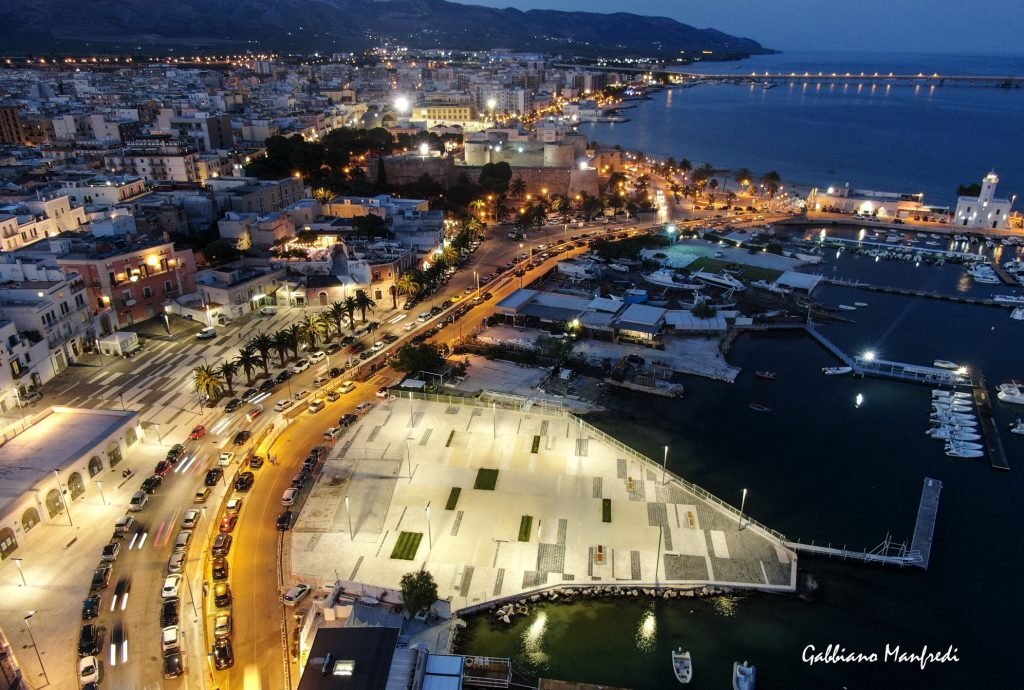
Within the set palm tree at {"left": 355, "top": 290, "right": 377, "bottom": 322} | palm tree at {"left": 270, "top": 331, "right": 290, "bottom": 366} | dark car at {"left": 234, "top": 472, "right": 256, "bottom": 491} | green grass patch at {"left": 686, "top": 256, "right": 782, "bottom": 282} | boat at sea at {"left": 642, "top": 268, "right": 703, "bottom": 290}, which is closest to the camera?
dark car at {"left": 234, "top": 472, "right": 256, "bottom": 491}

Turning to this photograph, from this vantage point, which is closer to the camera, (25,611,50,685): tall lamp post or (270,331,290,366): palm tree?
(25,611,50,685): tall lamp post

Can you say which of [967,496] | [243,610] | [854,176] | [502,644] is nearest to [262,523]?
[243,610]

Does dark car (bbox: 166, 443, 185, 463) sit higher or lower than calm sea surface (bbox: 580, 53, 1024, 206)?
lower


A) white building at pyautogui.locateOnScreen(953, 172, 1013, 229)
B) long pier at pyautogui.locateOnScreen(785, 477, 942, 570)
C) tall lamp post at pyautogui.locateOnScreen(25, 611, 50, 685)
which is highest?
white building at pyautogui.locateOnScreen(953, 172, 1013, 229)

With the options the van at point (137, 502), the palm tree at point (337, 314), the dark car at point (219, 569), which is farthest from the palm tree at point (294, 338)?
the dark car at point (219, 569)

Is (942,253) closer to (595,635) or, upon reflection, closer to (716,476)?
(716,476)

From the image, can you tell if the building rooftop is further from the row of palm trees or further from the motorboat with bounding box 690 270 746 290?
the motorboat with bounding box 690 270 746 290

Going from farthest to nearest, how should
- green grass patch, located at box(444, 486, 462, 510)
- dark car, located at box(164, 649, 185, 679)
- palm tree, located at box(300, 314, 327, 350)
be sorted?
palm tree, located at box(300, 314, 327, 350)
green grass patch, located at box(444, 486, 462, 510)
dark car, located at box(164, 649, 185, 679)

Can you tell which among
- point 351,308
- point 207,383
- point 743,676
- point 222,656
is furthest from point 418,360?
point 743,676

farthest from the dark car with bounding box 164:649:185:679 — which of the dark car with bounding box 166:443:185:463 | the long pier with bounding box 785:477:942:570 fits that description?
the long pier with bounding box 785:477:942:570
